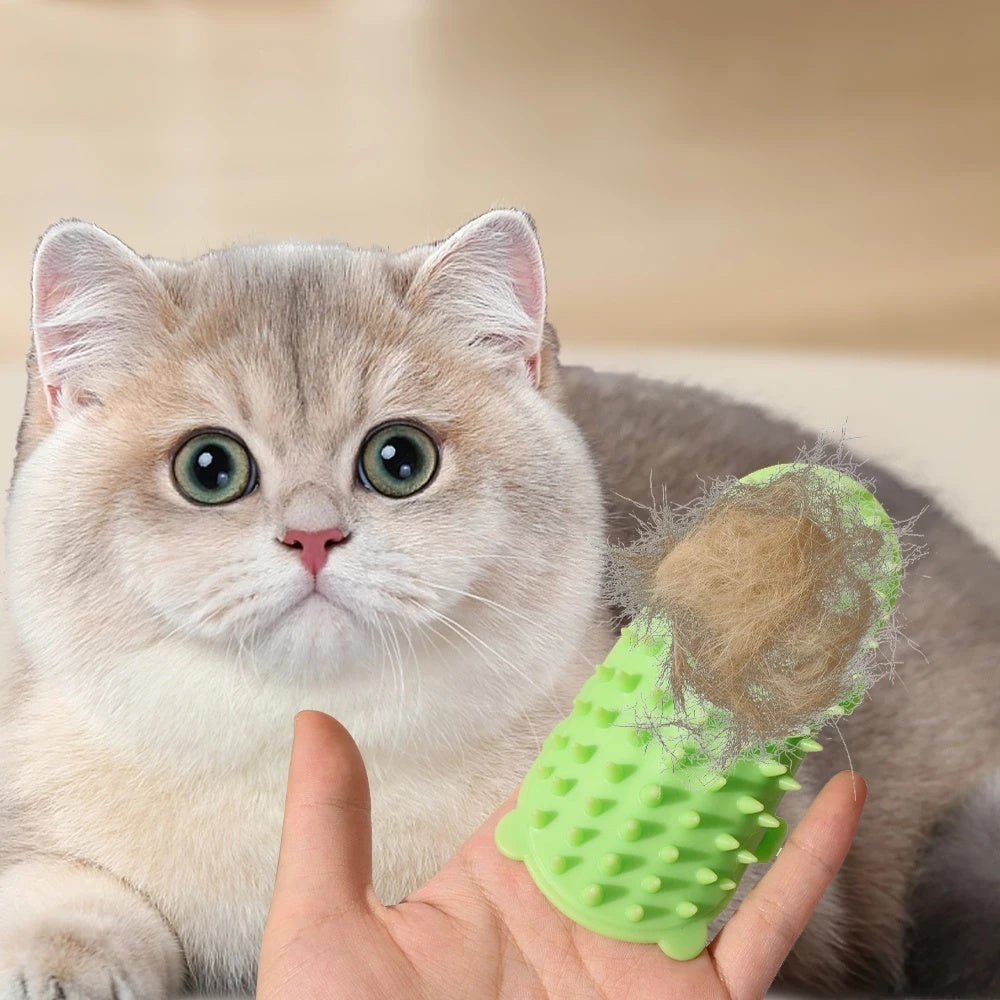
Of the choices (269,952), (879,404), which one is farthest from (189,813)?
(879,404)

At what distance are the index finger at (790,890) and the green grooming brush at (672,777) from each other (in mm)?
16

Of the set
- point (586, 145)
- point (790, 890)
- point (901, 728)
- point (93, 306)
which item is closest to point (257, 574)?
point (93, 306)

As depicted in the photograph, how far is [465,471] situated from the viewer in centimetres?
88

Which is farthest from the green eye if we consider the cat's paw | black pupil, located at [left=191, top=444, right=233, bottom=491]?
the cat's paw

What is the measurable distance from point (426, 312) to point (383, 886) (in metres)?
0.44

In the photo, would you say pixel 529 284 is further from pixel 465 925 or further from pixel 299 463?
pixel 465 925

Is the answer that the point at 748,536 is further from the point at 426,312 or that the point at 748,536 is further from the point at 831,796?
the point at 426,312

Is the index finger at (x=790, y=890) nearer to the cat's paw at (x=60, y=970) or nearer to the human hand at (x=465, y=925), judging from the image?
the human hand at (x=465, y=925)

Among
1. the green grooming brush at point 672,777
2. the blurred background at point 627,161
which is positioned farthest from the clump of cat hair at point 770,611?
the blurred background at point 627,161

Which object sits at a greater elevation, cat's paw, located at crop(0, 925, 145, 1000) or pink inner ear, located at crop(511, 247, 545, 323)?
pink inner ear, located at crop(511, 247, 545, 323)

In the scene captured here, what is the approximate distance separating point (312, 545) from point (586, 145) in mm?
774

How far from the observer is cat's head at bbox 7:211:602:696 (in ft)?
2.66

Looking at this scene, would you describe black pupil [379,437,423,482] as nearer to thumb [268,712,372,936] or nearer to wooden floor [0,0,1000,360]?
thumb [268,712,372,936]

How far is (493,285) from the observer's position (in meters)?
0.94
